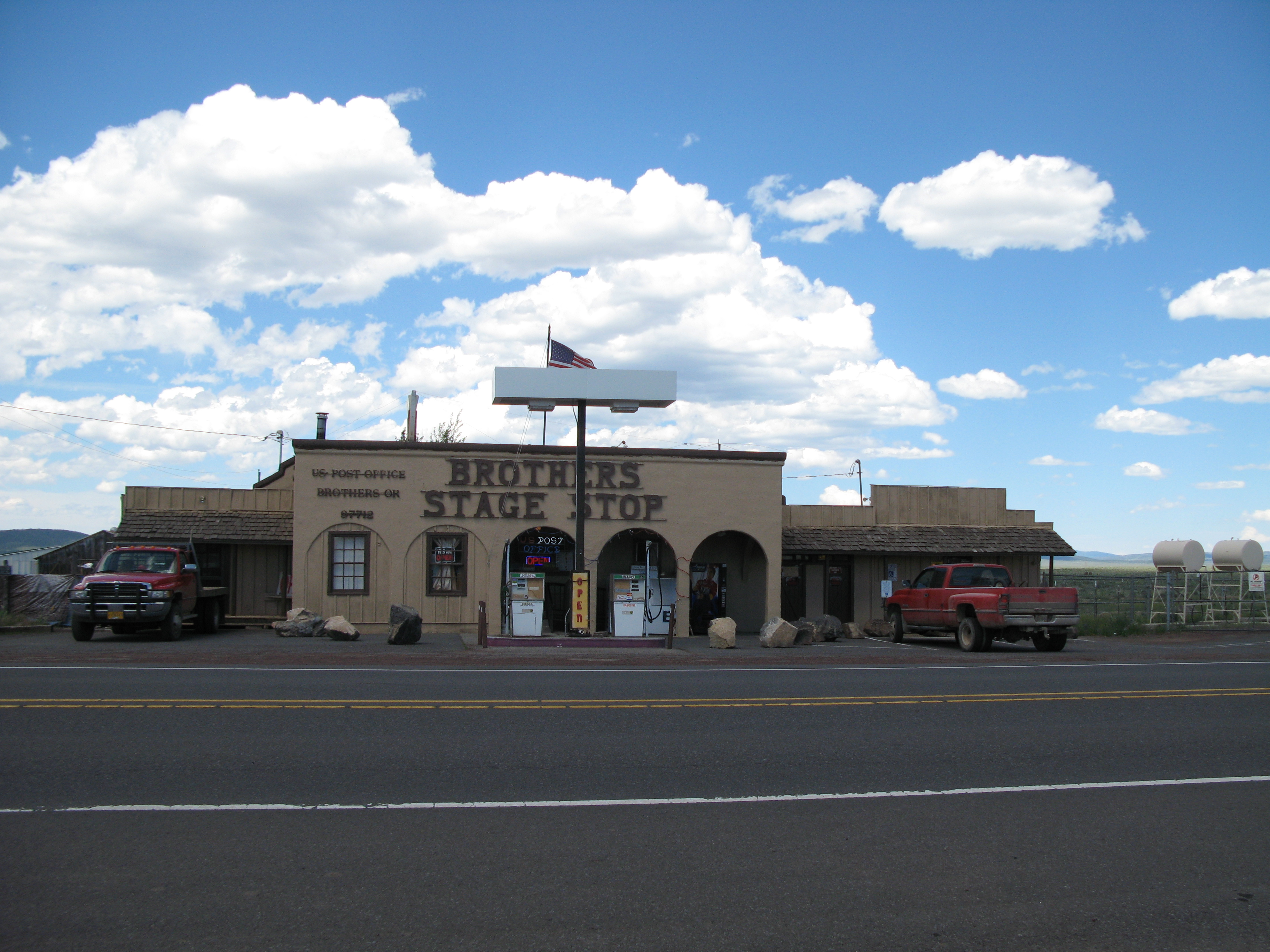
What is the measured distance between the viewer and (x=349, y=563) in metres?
24.0

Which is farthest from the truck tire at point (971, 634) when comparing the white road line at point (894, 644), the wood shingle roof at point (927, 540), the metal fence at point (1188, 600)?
the metal fence at point (1188, 600)

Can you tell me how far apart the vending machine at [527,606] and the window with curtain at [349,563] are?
4.19m

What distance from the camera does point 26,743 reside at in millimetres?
8742

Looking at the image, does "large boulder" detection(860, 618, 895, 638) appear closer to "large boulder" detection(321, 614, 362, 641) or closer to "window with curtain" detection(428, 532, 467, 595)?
"window with curtain" detection(428, 532, 467, 595)

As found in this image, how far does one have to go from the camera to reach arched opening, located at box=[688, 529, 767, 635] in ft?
89.3

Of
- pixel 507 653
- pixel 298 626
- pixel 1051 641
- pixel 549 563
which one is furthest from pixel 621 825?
pixel 549 563

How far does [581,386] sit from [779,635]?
6905 mm

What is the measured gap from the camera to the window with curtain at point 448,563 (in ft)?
79.4

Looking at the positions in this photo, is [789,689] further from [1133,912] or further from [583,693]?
[1133,912]

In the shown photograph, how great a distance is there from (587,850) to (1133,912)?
304cm

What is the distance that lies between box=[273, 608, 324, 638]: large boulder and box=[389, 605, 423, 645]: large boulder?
2401 millimetres

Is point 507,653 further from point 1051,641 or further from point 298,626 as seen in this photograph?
point 1051,641

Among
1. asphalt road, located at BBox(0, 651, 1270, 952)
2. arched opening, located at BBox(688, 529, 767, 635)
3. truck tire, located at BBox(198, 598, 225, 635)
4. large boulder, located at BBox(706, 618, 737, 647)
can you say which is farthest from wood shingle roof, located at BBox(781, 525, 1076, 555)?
asphalt road, located at BBox(0, 651, 1270, 952)

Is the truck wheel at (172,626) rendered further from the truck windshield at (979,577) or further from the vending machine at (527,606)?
the truck windshield at (979,577)
